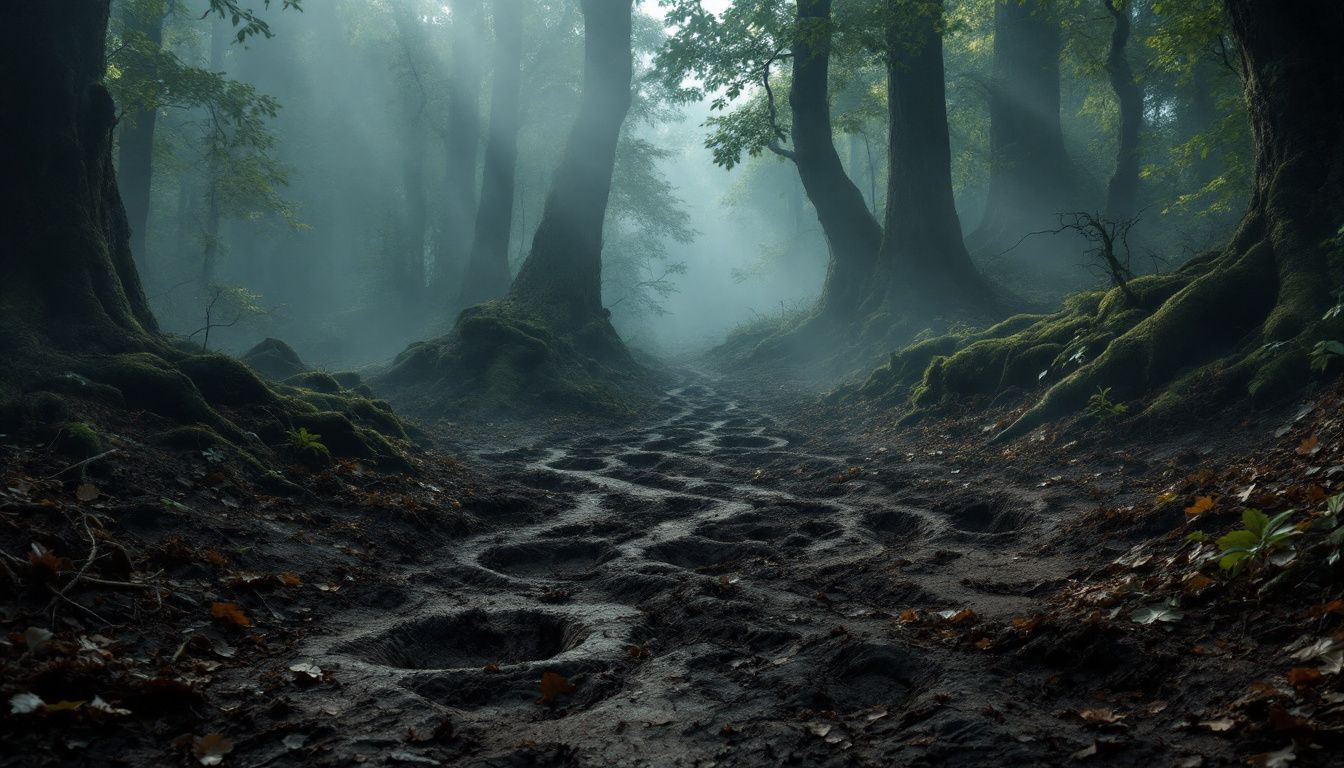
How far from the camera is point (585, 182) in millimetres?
18344

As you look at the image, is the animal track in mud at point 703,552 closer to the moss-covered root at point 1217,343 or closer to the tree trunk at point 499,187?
the moss-covered root at point 1217,343

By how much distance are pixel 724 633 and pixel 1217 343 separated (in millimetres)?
5844

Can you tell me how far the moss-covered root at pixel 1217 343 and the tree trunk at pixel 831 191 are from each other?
37.3ft

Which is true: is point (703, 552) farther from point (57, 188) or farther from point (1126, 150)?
point (1126, 150)

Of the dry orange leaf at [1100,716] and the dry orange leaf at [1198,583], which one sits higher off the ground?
the dry orange leaf at [1198,583]

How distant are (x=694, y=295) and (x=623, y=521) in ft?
247

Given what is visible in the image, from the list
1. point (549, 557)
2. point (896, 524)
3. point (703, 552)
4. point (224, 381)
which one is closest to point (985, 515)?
point (896, 524)

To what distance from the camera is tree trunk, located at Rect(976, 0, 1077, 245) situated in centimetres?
2252

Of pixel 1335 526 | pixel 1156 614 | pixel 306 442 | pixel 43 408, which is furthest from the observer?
A: pixel 306 442

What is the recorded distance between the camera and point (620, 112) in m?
18.5

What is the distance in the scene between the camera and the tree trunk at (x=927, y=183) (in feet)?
53.7

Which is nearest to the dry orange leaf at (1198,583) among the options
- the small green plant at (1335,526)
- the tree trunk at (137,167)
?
the small green plant at (1335,526)

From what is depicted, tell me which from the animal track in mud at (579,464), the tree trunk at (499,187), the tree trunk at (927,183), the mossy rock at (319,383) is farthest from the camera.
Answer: the tree trunk at (499,187)

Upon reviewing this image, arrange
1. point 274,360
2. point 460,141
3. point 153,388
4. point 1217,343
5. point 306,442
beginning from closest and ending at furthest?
1. point 153,388
2. point 306,442
3. point 1217,343
4. point 274,360
5. point 460,141
